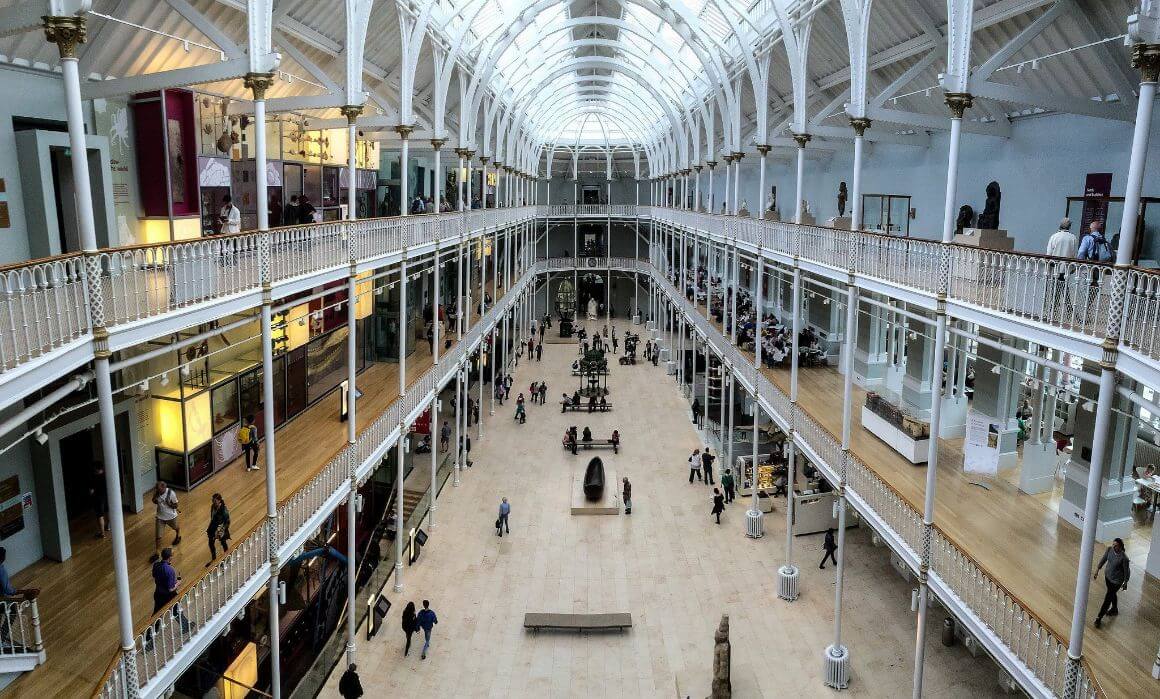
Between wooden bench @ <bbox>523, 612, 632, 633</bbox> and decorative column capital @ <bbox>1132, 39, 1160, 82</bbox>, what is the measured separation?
42.3 feet

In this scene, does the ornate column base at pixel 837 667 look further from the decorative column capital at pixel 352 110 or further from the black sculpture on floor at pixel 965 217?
the decorative column capital at pixel 352 110

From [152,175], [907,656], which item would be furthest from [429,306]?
[907,656]

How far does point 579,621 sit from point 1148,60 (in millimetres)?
13451

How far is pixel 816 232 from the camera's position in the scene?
16.6 metres

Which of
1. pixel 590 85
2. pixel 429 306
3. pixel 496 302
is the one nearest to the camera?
pixel 429 306

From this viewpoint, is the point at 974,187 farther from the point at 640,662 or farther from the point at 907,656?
the point at 640,662

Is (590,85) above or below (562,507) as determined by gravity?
above

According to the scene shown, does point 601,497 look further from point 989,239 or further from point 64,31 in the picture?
point 64,31

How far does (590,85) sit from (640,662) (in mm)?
41563

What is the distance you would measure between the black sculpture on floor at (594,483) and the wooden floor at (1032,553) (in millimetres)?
7651

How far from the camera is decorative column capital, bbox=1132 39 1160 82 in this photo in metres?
7.16

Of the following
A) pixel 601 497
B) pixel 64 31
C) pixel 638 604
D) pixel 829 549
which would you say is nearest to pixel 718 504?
pixel 829 549

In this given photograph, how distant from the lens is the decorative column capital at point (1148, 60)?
716cm

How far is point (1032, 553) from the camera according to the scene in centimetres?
1182
